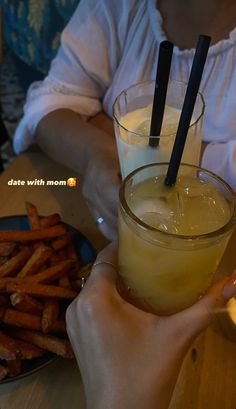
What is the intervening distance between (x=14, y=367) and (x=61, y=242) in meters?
0.27

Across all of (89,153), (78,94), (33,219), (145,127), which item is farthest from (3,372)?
(78,94)

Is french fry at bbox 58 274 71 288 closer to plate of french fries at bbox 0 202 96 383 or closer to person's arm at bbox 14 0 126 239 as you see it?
plate of french fries at bbox 0 202 96 383

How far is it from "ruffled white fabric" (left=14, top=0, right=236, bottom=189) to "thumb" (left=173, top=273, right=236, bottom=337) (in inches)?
22.9

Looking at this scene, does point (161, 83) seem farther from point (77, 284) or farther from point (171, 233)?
point (77, 284)

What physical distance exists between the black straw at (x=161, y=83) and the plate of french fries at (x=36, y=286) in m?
0.32

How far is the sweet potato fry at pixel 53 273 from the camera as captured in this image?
0.83 meters

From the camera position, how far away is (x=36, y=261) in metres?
0.86

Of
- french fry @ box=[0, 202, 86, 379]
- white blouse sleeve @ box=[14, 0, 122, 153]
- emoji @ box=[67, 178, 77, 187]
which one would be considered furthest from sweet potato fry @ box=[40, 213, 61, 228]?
white blouse sleeve @ box=[14, 0, 122, 153]

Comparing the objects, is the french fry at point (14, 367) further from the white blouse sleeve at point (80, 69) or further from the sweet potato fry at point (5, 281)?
the white blouse sleeve at point (80, 69)

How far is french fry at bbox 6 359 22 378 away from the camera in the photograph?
2.40ft

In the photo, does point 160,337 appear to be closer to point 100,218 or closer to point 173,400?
point 173,400

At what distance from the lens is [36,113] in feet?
4.23

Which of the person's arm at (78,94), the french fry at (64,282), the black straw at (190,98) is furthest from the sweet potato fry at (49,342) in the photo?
the person's arm at (78,94)

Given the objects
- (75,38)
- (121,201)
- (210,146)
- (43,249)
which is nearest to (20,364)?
(43,249)
